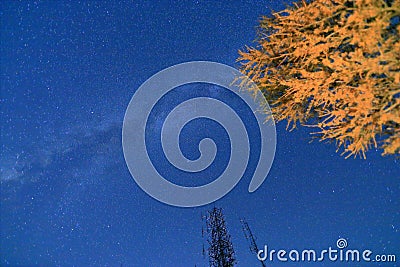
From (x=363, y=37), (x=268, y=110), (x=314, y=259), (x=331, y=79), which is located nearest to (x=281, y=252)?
(x=314, y=259)

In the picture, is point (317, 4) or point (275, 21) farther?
point (275, 21)

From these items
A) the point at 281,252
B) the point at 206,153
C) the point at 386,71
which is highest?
the point at 206,153

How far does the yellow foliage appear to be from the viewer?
16.0 feet

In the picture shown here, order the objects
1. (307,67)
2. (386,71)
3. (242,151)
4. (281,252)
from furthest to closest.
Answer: (242,151)
(281,252)
(307,67)
(386,71)

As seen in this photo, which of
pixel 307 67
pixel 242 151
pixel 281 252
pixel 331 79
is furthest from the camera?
pixel 242 151

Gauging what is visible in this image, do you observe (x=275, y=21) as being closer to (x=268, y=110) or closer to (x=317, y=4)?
(x=317, y=4)

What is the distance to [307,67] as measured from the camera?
654cm

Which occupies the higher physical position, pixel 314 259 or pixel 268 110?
pixel 268 110

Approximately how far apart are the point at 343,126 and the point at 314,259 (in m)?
5.96

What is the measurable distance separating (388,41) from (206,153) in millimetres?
9232

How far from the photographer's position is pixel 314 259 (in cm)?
999

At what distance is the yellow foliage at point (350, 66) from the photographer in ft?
16.0

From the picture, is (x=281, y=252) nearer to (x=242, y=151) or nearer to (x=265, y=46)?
(x=265, y=46)

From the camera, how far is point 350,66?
5094 mm
